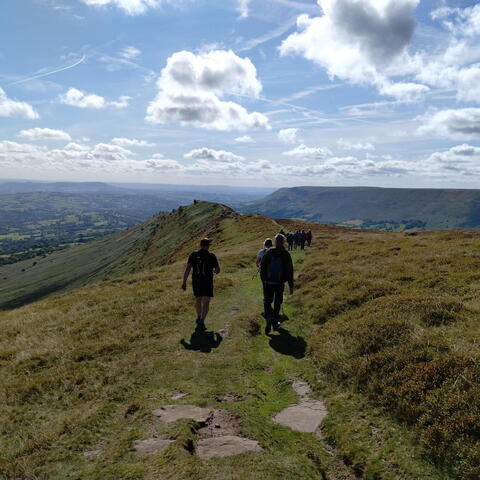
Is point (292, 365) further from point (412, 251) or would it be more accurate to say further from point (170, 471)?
point (412, 251)

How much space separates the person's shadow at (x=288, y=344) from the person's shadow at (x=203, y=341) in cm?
214

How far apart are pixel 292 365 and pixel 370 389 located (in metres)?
3.17

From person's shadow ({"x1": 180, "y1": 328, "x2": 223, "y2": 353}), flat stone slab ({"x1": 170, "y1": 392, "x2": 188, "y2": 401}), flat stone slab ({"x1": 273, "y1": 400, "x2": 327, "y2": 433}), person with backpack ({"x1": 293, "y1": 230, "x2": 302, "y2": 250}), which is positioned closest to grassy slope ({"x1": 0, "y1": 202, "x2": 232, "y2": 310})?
person with backpack ({"x1": 293, "y1": 230, "x2": 302, "y2": 250})

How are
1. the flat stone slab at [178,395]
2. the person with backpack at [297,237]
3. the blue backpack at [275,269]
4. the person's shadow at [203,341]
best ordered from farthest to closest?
1. the person with backpack at [297,237]
2. the blue backpack at [275,269]
3. the person's shadow at [203,341]
4. the flat stone slab at [178,395]

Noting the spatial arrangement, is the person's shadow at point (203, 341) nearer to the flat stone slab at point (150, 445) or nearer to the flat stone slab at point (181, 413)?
the flat stone slab at point (181, 413)

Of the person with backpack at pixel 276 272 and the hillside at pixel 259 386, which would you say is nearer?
the hillside at pixel 259 386

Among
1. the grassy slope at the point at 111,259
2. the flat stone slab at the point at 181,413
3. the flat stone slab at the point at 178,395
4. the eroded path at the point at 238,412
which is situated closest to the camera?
the eroded path at the point at 238,412

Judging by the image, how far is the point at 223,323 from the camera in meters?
16.6

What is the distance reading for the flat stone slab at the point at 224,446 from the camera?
283 inches

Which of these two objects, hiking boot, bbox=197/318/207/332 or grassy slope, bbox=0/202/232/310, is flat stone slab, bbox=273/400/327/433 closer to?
hiking boot, bbox=197/318/207/332

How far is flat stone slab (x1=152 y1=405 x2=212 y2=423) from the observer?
859 centimetres

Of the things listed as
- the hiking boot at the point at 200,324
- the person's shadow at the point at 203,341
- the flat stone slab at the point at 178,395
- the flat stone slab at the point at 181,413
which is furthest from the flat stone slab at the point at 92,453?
the hiking boot at the point at 200,324

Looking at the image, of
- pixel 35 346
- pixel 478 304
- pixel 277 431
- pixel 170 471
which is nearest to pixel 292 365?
pixel 277 431

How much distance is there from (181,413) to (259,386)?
2589mm
